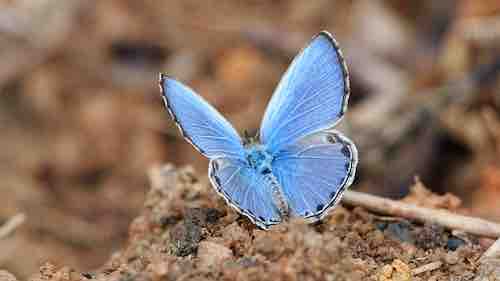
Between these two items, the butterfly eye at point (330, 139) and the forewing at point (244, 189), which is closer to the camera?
the forewing at point (244, 189)

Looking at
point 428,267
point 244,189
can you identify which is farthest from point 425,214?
point 244,189

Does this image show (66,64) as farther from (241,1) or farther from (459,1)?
(459,1)

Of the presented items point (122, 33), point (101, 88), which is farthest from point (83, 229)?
→ point (122, 33)

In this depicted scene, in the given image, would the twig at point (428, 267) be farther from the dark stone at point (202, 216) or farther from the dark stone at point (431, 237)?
the dark stone at point (202, 216)

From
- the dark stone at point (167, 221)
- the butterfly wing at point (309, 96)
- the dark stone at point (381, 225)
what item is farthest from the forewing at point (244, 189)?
the dark stone at point (381, 225)

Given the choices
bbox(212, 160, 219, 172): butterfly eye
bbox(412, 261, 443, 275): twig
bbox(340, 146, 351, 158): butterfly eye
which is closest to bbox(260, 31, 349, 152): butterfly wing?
bbox(340, 146, 351, 158): butterfly eye

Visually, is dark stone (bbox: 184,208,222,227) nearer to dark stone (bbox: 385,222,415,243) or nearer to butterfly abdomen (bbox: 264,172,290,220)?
butterfly abdomen (bbox: 264,172,290,220)

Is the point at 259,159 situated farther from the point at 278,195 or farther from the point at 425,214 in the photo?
the point at 425,214
